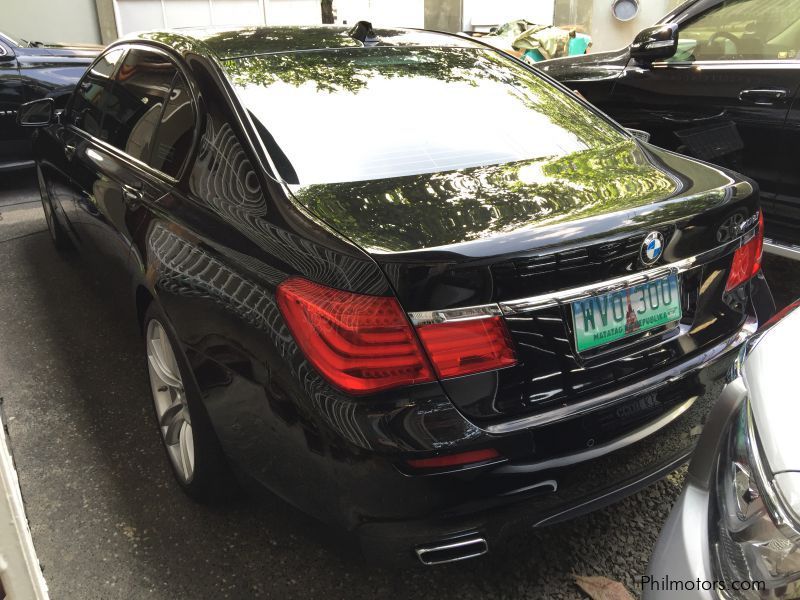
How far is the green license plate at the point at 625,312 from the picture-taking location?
5.92ft

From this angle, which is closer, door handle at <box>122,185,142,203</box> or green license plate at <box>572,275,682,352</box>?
green license plate at <box>572,275,682,352</box>

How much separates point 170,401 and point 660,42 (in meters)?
3.40

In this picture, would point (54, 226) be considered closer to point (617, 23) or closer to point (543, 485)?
point (543, 485)

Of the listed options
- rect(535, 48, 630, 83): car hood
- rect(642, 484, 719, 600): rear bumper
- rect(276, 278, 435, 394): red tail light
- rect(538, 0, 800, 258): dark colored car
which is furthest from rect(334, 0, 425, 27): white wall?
rect(642, 484, 719, 600): rear bumper

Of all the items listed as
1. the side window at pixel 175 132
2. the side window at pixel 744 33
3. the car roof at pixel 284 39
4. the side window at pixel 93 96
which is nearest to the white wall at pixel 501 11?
the side window at pixel 744 33

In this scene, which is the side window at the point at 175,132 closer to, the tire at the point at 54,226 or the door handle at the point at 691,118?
the tire at the point at 54,226

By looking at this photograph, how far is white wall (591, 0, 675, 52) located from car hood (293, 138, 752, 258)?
15048 mm

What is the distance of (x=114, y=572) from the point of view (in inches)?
89.5

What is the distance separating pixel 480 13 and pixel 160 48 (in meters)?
15.1

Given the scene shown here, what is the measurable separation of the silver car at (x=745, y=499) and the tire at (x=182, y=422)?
138 centimetres

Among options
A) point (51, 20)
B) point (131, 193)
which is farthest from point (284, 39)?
point (51, 20)

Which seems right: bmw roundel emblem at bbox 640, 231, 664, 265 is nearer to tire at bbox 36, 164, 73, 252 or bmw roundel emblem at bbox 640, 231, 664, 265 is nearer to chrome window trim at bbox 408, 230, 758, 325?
chrome window trim at bbox 408, 230, 758, 325

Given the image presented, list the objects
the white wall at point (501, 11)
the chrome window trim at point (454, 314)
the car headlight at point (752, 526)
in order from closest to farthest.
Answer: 1. the car headlight at point (752, 526)
2. the chrome window trim at point (454, 314)
3. the white wall at point (501, 11)

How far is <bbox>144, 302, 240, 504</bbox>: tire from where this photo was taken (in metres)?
2.27
